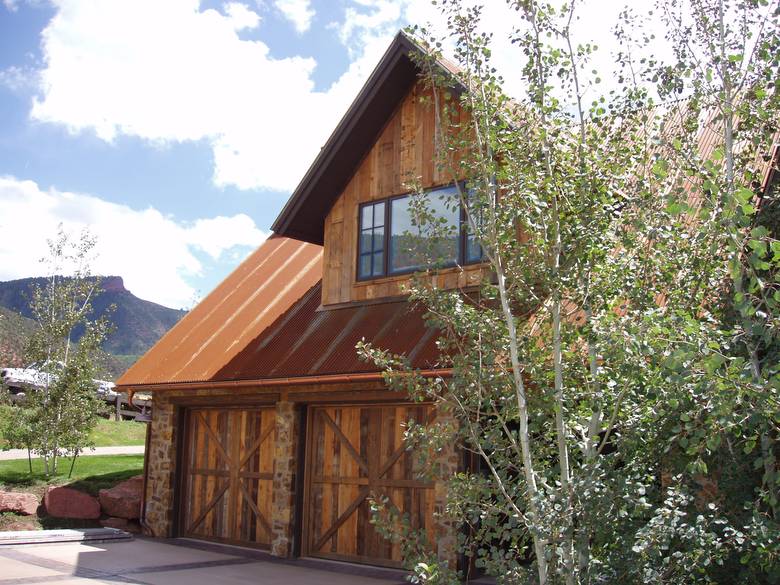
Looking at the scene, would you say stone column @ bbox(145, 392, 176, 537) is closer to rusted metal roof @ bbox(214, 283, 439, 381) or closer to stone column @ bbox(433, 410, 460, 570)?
rusted metal roof @ bbox(214, 283, 439, 381)

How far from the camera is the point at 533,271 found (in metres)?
5.96

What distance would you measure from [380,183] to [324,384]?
3.33 meters

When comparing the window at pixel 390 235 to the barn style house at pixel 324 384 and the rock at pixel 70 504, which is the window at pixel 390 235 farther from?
the rock at pixel 70 504

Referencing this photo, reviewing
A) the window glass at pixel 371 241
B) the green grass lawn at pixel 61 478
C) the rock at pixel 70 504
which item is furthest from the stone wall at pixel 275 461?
the window glass at pixel 371 241

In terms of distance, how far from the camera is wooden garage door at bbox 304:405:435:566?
1105 centimetres

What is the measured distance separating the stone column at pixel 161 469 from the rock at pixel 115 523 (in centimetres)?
87

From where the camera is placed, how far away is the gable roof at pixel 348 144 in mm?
12219

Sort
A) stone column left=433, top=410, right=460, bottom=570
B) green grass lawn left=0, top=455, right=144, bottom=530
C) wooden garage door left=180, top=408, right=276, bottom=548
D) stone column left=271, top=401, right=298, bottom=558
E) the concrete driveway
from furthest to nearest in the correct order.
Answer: green grass lawn left=0, top=455, right=144, bottom=530 < wooden garage door left=180, top=408, right=276, bottom=548 < stone column left=271, top=401, right=298, bottom=558 < the concrete driveway < stone column left=433, top=410, right=460, bottom=570

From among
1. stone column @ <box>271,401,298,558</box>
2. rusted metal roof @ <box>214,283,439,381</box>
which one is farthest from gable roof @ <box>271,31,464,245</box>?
stone column @ <box>271,401,298,558</box>

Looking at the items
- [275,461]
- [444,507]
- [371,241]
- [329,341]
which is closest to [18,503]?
[275,461]

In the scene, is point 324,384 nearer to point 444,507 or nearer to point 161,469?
point 444,507

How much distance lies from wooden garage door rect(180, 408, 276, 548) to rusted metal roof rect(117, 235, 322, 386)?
1.08 metres

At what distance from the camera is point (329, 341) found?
39.1ft

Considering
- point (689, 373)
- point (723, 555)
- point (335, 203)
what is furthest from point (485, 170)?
point (335, 203)
